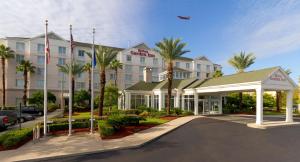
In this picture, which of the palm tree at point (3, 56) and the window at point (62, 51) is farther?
the window at point (62, 51)

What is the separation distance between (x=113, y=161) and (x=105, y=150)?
1760 millimetres

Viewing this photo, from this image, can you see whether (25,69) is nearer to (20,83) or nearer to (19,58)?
(19,58)

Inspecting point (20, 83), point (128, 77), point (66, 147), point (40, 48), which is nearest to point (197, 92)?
point (66, 147)

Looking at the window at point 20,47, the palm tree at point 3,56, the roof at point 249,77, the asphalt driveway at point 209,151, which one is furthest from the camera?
the window at point 20,47

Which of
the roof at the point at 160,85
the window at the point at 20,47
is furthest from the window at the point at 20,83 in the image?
the roof at the point at 160,85

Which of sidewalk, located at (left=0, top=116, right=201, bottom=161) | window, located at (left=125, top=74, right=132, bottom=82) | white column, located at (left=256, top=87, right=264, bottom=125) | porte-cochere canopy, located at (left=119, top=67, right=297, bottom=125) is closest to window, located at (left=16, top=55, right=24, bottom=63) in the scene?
window, located at (left=125, top=74, right=132, bottom=82)

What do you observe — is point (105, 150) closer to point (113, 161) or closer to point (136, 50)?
point (113, 161)

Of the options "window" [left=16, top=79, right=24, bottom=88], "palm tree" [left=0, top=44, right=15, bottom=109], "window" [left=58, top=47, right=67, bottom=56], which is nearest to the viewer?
"palm tree" [left=0, top=44, right=15, bottom=109]

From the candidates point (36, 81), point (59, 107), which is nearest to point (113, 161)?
point (59, 107)

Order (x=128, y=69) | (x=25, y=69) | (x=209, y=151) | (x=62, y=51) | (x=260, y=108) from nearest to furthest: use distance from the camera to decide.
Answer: (x=209, y=151) < (x=260, y=108) < (x=25, y=69) < (x=62, y=51) < (x=128, y=69)

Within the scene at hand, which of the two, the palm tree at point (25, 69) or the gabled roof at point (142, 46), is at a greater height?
the gabled roof at point (142, 46)

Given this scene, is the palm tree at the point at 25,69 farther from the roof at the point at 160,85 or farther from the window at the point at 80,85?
the roof at the point at 160,85

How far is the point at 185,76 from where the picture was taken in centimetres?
5338

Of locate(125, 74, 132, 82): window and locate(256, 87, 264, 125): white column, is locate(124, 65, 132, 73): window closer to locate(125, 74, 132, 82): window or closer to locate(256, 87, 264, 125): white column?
locate(125, 74, 132, 82): window
